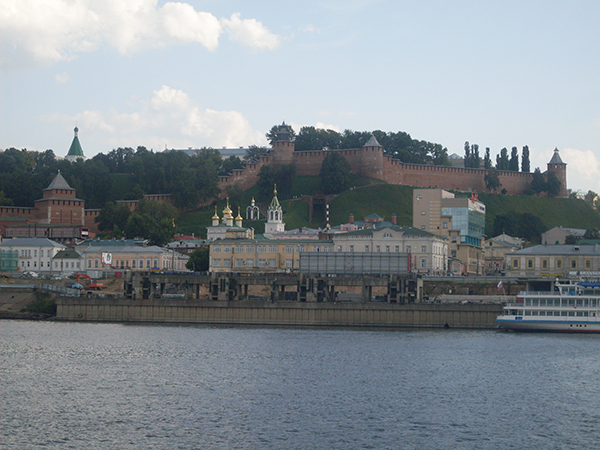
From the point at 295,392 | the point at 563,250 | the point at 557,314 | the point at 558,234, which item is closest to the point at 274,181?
the point at 558,234

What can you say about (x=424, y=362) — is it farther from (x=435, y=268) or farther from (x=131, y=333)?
(x=435, y=268)

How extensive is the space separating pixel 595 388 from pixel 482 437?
15294mm

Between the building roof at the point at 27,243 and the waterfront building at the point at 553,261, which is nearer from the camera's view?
the waterfront building at the point at 553,261

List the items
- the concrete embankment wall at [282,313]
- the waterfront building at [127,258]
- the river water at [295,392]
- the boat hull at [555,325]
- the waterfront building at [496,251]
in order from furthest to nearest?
the waterfront building at [496,251]
the waterfront building at [127,258]
the concrete embankment wall at [282,313]
the boat hull at [555,325]
the river water at [295,392]

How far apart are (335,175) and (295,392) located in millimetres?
135446

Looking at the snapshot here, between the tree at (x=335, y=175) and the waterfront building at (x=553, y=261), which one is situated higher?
the tree at (x=335, y=175)

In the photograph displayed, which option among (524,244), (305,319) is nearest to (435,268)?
(305,319)

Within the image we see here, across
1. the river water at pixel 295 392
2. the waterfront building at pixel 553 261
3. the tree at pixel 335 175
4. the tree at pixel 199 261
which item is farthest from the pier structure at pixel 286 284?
the tree at pixel 335 175

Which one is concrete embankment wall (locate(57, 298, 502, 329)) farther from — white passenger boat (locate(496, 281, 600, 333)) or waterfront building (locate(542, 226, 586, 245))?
waterfront building (locate(542, 226, 586, 245))

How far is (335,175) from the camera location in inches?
7352

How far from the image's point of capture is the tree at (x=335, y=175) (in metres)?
187

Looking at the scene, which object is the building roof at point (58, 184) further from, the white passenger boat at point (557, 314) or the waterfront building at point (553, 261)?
the white passenger boat at point (557, 314)

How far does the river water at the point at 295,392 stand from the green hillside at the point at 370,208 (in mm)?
97139

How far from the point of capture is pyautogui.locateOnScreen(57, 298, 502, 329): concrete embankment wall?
91.3 metres
